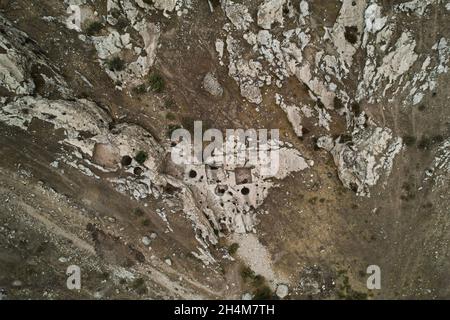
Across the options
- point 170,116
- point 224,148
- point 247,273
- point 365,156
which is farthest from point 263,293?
point 170,116

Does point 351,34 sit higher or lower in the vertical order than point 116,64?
higher

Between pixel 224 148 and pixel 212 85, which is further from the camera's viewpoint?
pixel 212 85

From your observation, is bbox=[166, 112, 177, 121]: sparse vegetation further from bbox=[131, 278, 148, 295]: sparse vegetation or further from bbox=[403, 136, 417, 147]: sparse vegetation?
bbox=[403, 136, 417, 147]: sparse vegetation

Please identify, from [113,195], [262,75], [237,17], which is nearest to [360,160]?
[262,75]

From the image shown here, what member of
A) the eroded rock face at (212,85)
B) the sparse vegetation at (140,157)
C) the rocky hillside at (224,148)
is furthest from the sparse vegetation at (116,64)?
the sparse vegetation at (140,157)

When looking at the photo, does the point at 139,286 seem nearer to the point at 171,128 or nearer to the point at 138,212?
the point at 138,212

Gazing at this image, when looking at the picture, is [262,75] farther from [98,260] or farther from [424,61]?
[98,260]
